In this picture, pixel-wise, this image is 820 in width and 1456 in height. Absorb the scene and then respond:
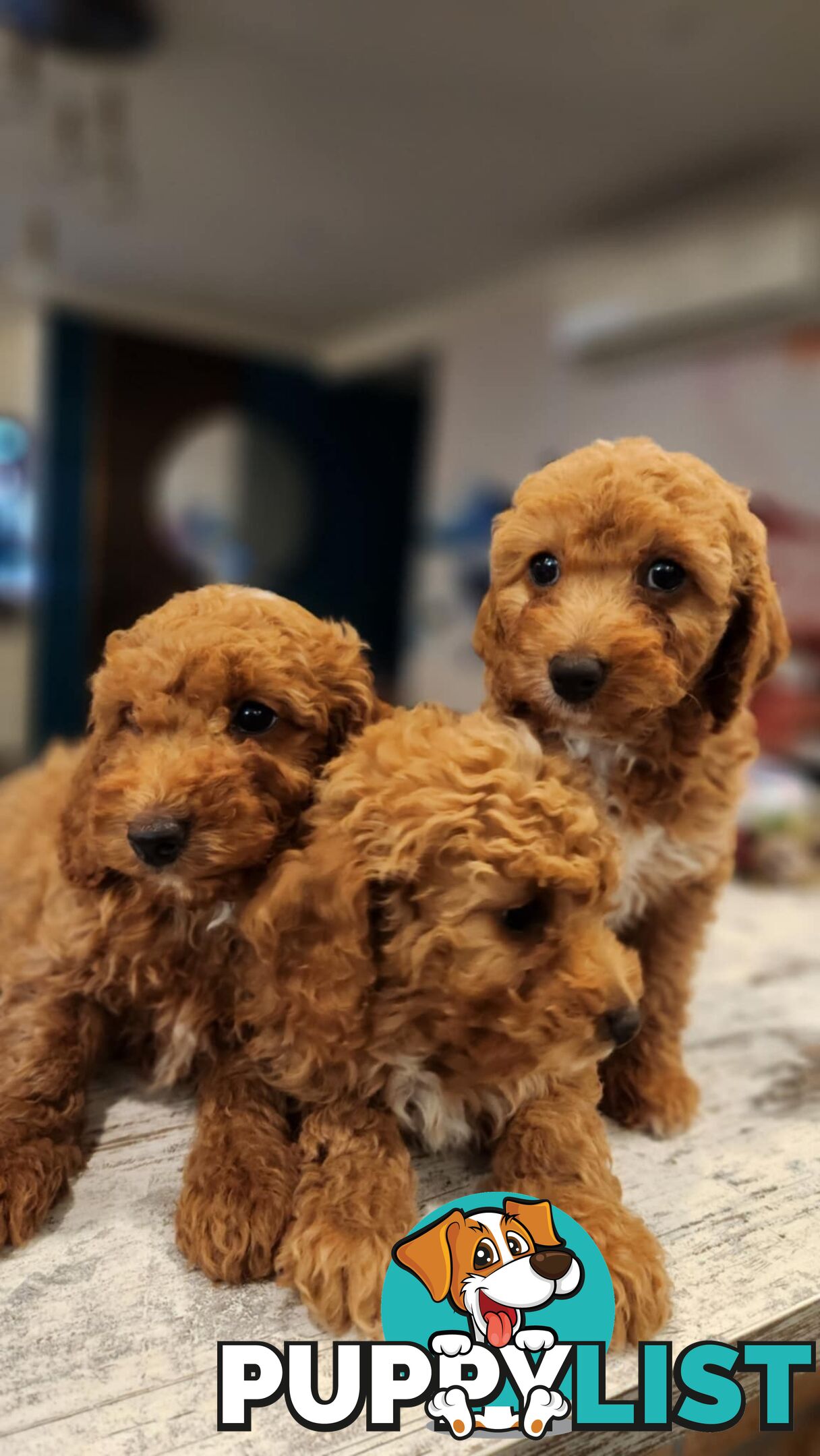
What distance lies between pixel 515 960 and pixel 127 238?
5154mm

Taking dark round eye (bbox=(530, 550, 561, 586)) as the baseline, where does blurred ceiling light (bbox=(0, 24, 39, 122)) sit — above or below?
above

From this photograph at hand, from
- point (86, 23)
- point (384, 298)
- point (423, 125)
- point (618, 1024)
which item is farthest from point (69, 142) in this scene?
point (618, 1024)

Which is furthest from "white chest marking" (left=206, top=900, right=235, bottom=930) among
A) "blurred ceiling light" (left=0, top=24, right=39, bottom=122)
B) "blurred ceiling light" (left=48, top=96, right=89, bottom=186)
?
"blurred ceiling light" (left=48, top=96, right=89, bottom=186)

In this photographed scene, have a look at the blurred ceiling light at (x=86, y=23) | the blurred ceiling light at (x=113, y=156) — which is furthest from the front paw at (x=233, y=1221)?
the blurred ceiling light at (x=113, y=156)

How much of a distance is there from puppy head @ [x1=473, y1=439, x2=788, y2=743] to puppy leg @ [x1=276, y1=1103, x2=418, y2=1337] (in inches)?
16.2

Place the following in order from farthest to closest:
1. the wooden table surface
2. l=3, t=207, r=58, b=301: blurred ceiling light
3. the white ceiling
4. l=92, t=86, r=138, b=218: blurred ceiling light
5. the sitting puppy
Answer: l=3, t=207, r=58, b=301: blurred ceiling light
l=92, t=86, r=138, b=218: blurred ceiling light
the white ceiling
the sitting puppy
the wooden table surface

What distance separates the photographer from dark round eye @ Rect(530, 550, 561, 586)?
3.05ft

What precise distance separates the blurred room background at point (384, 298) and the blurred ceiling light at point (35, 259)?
0.09 ft

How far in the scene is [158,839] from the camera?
78 centimetres

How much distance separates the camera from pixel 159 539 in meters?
6.19

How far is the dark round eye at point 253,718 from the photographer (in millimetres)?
855

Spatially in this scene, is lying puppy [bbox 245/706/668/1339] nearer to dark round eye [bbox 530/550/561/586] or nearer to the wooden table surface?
the wooden table surface

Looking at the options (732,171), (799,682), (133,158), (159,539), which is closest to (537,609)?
(799,682)

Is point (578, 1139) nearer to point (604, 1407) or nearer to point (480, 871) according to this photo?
point (604, 1407)
